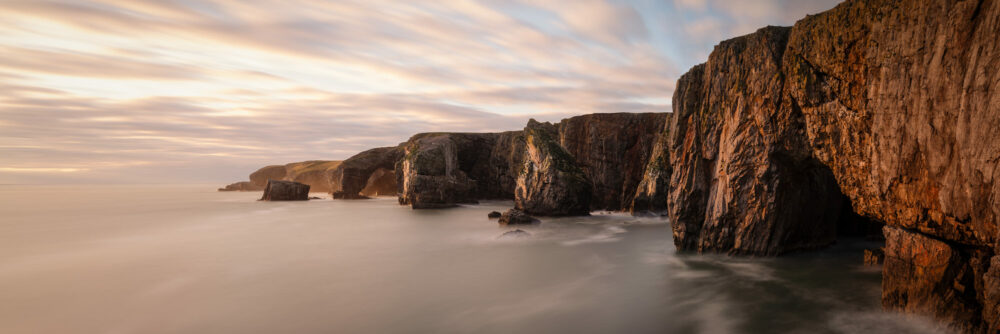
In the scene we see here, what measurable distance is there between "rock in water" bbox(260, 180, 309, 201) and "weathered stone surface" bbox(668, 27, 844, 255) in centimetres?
4978

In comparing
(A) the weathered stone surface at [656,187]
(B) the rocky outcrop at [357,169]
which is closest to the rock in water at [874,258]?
(A) the weathered stone surface at [656,187]

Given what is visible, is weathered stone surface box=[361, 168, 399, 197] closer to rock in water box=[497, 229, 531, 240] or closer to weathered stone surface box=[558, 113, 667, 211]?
weathered stone surface box=[558, 113, 667, 211]

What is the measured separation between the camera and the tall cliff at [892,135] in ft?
18.2

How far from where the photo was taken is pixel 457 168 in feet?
149

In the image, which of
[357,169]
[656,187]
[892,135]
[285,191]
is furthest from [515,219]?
[285,191]

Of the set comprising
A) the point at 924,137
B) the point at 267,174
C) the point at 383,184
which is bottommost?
the point at 383,184

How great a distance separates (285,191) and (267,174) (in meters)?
45.6

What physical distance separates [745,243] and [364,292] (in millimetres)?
11296

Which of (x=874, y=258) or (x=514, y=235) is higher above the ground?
(x=874, y=258)

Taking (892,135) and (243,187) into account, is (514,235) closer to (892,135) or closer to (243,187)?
(892,135)

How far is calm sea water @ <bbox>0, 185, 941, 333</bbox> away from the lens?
8.57m

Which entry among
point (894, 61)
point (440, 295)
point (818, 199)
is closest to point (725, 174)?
point (818, 199)

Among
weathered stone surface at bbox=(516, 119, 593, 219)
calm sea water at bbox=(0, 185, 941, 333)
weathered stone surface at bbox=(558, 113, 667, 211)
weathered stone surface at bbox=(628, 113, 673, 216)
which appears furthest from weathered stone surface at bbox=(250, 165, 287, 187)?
weathered stone surface at bbox=(628, 113, 673, 216)

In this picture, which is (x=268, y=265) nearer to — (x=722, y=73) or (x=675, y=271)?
(x=675, y=271)
